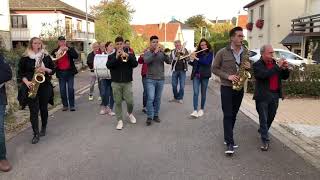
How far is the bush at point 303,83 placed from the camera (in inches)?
539

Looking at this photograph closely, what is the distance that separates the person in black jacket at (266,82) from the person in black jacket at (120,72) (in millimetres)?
2713

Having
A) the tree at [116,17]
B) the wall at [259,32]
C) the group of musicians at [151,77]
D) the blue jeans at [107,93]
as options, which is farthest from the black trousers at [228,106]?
the tree at [116,17]

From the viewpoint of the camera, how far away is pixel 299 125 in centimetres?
910

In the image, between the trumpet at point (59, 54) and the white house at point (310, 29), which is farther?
the white house at point (310, 29)

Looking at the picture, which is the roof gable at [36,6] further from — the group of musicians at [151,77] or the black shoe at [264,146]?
the black shoe at [264,146]

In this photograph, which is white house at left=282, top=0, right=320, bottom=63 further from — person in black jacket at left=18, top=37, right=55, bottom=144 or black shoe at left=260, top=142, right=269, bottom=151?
person in black jacket at left=18, top=37, right=55, bottom=144

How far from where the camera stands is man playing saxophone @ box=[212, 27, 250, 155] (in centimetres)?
679

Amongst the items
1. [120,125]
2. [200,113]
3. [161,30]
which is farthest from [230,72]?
[161,30]

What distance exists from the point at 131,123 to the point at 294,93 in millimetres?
6477

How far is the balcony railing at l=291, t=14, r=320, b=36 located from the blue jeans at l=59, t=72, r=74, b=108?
1726cm

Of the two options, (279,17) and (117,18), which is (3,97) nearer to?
(279,17)

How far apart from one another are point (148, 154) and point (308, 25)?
22158 millimetres

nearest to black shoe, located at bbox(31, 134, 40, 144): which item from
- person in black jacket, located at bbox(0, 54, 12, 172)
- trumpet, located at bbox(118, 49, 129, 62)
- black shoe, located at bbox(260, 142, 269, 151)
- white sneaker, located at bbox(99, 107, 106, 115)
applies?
person in black jacket, located at bbox(0, 54, 12, 172)

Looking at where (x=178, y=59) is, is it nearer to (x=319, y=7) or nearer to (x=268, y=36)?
(x=319, y=7)
